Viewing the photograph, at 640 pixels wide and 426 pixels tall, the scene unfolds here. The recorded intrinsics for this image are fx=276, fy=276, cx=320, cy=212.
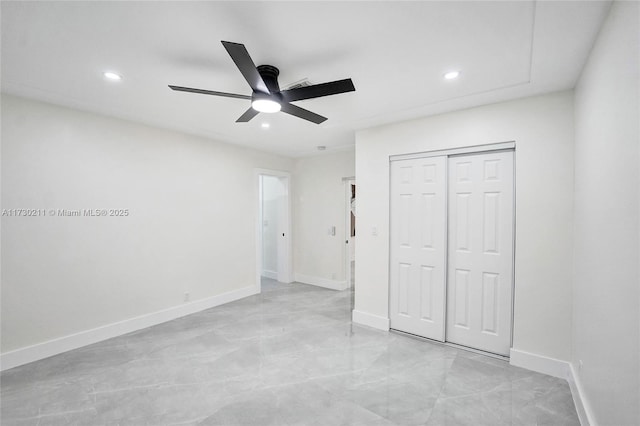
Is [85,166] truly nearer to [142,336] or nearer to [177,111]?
[177,111]

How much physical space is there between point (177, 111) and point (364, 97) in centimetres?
207

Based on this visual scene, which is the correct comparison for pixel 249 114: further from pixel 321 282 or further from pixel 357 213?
pixel 321 282

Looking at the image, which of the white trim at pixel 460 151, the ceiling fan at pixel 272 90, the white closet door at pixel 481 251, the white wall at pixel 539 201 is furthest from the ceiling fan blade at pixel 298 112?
the white closet door at pixel 481 251

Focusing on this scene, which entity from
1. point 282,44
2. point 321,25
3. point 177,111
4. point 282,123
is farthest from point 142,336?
point 321,25

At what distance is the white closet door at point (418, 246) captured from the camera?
307 centimetres

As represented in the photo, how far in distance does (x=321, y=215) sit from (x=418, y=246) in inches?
95.6

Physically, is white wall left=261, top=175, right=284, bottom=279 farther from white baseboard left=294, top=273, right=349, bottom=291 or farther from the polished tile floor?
the polished tile floor

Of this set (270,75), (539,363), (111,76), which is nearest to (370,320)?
(539,363)

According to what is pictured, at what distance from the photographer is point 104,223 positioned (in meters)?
3.21

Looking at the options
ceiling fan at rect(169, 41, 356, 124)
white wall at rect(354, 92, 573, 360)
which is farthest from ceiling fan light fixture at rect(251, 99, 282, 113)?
white wall at rect(354, 92, 573, 360)

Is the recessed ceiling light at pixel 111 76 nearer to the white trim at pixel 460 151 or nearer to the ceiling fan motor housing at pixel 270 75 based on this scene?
the ceiling fan motor housing at pixel 270 75

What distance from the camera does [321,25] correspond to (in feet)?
5.44

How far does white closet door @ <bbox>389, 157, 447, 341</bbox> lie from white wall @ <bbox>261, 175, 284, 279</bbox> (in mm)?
3102

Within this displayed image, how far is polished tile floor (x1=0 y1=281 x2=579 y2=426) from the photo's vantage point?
6.50ft
